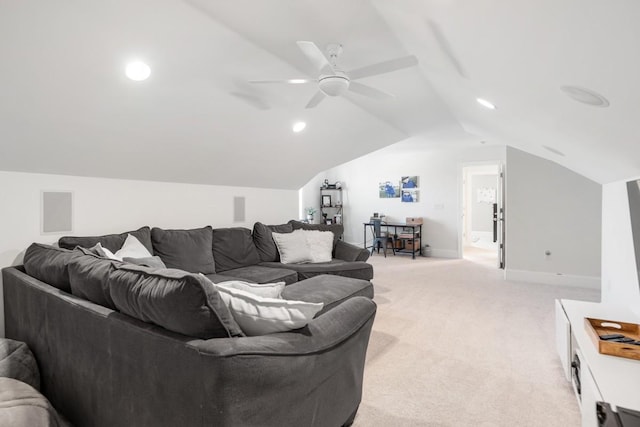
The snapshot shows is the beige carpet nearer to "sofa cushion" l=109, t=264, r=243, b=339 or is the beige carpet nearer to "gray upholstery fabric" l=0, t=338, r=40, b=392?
"sofa cushion" l=109, t=264, r=243, b=339

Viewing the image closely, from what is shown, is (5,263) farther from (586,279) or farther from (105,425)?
(586,279)

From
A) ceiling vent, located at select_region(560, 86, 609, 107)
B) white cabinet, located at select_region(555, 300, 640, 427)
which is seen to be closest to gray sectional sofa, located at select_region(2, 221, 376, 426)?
white cabinet, located at select_region(555, 300, 640, 427)

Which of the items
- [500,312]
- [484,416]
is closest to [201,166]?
[484,416]

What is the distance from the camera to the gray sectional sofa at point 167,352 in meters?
1.09

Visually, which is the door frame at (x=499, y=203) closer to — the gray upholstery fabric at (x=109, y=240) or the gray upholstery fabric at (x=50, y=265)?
the gray upholstery fabric at (x=109, y=240)

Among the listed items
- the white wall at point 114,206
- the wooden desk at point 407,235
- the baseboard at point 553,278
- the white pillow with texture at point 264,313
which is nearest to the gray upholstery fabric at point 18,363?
the white wall at point 114,206

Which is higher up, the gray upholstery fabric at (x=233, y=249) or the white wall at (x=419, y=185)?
the white wall at (x=419, y=185)

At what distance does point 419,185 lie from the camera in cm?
779

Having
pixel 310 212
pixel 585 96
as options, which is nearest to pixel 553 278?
pixel 585 96

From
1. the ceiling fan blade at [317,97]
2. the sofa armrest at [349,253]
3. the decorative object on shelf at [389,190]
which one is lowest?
the sofa armrest at [349,253]

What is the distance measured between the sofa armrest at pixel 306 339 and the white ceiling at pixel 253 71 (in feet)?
4.82

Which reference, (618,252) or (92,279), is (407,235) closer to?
(618,252)

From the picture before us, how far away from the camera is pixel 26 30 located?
6.02 ft

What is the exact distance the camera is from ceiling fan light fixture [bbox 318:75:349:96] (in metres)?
2.50
